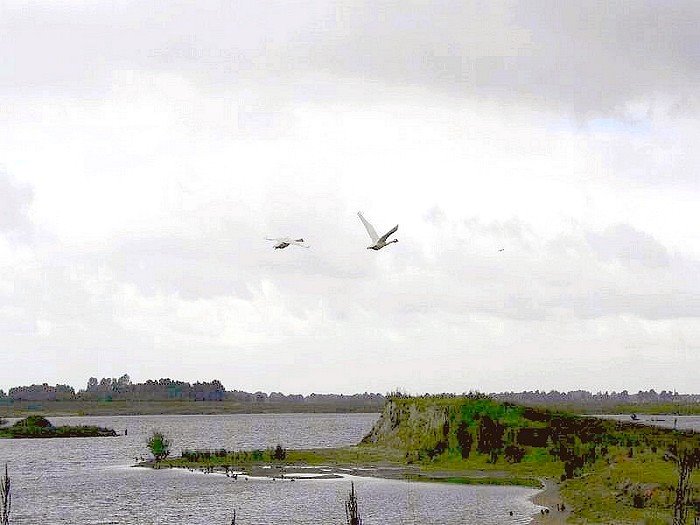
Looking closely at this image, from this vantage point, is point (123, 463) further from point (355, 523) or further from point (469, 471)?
point (355, 523)

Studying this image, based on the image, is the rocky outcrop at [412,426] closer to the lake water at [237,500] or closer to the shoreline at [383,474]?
the shoreline at [383,474]

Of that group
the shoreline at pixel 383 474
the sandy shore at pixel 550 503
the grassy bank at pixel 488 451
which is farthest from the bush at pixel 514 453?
the sandy shore at pixel 550 503

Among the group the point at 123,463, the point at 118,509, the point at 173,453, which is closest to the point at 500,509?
the point at 118,509

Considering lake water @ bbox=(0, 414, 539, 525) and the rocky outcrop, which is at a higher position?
the rocky outcrop

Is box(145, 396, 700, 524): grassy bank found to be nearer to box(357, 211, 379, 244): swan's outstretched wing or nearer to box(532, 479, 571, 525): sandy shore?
box(532, 479, 571, 525): sandy shore

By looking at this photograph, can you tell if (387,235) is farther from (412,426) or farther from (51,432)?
(51,432)

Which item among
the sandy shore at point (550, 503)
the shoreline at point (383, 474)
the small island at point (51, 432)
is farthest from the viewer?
the small island at point (51, 432)

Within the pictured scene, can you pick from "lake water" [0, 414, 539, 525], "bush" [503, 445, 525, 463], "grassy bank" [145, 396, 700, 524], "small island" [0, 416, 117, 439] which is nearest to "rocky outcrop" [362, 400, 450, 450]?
"grassy bank" [145, 396, 700, 524]

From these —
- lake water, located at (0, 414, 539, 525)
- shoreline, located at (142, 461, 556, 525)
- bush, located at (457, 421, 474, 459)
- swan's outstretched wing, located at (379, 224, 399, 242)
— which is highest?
swan's outstretched wing, located at (379, 224, 399, 242)
